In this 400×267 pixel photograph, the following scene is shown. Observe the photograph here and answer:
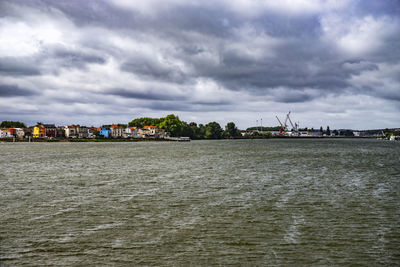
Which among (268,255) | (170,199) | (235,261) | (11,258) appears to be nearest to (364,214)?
(268,255)

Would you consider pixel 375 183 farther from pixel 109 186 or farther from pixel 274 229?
pixel 109 186

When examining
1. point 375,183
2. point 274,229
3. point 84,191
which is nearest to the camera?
point 274,229

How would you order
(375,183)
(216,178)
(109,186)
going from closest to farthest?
1. (109,186)
2. (375,183)
3. (216,178)

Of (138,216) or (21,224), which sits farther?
(138,216)

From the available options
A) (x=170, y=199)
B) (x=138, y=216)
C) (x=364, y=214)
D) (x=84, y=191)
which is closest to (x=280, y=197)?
(x=364, y=214)

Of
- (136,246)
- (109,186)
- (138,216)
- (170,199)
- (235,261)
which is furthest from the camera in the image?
(109,186)

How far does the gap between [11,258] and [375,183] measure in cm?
3028

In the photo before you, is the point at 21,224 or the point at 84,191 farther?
the point at 84,191

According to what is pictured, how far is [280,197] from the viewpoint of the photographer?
23438 mm

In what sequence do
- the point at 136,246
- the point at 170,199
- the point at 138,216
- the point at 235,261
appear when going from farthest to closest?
the point at 170,199
the point at 138,216
the point at 136,246
the point at 235,261

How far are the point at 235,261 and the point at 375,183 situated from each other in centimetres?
2490

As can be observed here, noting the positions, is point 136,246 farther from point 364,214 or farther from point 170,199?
point 364,214

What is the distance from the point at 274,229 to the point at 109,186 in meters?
17.2

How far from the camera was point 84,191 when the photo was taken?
25.5 metres
